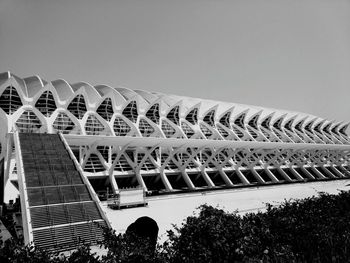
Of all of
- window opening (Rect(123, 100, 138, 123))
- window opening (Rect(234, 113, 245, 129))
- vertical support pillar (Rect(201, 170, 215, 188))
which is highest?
window opening (Rect(123, 100, 138, 123))

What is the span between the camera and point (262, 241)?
336 inches

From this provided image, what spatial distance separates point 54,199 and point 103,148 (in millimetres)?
20255

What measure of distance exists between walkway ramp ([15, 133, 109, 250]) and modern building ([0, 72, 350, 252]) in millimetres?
48

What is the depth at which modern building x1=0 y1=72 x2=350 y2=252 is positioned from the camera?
47.0 feet

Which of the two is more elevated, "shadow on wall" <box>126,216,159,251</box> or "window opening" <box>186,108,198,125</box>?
"window opening" <box>186,108,198,125</box>

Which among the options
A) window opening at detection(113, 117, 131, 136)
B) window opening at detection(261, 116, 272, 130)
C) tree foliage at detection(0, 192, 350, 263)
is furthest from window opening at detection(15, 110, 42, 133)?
window opening at detection(261, 116, 272, 130)

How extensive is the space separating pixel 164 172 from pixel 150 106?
32.3ft

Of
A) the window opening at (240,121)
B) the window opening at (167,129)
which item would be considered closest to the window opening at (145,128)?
the window opening at (167,129)

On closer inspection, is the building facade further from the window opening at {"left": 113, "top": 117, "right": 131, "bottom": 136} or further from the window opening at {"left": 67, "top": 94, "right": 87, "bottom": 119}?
the window opening at {"left": 67, "top": 94, "right": 87, "bottom": 119}

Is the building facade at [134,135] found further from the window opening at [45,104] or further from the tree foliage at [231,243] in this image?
the tree foliage at [231,243]

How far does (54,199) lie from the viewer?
14438 millimetres

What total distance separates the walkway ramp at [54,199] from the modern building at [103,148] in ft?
0.16

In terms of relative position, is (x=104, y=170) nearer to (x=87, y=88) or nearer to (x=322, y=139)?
(x=87, y=88)

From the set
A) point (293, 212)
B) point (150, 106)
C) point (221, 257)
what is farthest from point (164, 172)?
point (221, 257)
